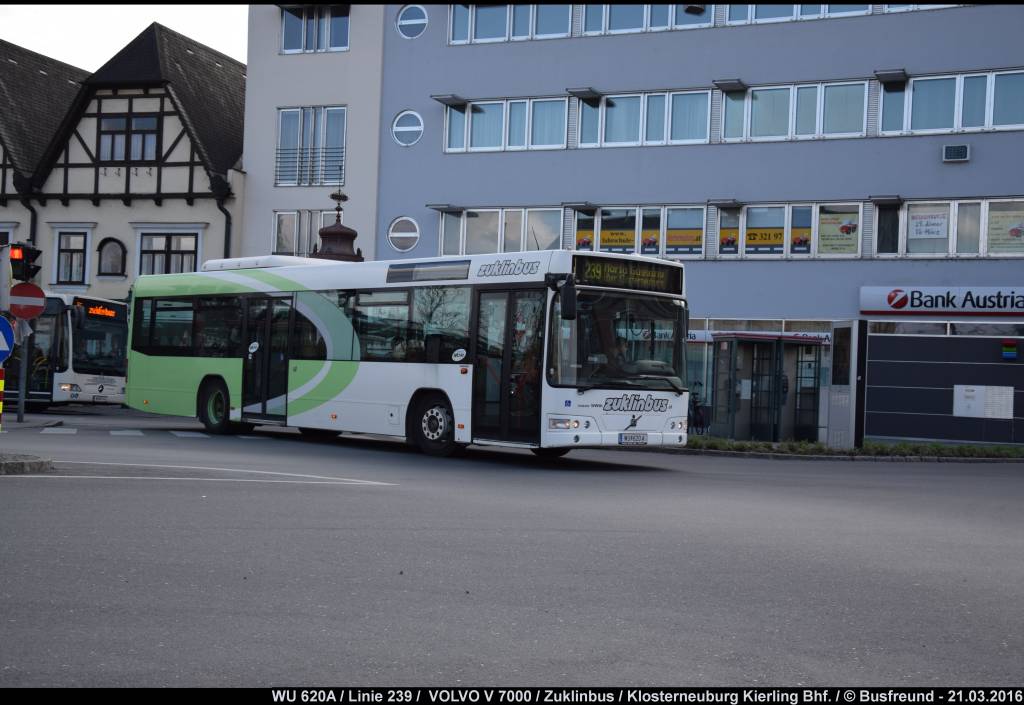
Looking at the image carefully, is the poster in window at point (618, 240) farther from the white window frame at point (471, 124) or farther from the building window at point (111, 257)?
the building window at point (111, 257)

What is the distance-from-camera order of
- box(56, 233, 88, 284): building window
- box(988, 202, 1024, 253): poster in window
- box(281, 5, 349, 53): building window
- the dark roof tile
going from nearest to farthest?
box(988, 202, 1024, 253): poster in window → box(281, 5, 349, 53): building window → box(56, 233, 88, 284): building window → the dark roof tile

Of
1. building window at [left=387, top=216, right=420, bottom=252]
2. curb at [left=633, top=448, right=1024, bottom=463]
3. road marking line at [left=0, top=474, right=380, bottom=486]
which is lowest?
curb at [left=633, top=448, right=1024, bottom=463]

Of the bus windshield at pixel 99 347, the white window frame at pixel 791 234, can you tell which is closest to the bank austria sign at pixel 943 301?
the white window frame at pixel 791 234

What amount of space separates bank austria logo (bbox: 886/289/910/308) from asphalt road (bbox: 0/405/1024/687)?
17.0 meters

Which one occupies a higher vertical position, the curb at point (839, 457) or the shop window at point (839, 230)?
the shop window at point (839, 230)

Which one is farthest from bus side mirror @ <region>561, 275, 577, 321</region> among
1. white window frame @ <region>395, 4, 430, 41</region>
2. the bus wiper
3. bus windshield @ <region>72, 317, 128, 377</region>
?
white window frame @ <region>395, 4, 430, 41</region>

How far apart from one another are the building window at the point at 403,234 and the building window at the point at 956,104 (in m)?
13.6

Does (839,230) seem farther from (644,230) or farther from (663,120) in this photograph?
(663,120)

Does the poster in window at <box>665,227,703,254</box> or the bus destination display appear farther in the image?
the poster in window at <box>665,227,703,254</box>

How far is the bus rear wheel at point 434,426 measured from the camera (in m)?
19.7

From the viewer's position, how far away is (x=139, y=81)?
43.5 meters

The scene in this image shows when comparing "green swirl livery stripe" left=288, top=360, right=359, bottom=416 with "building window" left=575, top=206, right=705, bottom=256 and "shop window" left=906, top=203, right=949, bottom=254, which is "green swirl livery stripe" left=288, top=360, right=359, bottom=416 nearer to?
"building window" left=575, top=206, right=705, bottom=256

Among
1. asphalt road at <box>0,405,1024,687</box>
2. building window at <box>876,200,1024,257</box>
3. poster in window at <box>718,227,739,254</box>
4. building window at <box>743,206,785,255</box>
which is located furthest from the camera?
poster in window at <box>718,227,739,254</box>

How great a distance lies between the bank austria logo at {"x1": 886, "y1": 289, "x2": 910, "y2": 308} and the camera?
1282 inches
